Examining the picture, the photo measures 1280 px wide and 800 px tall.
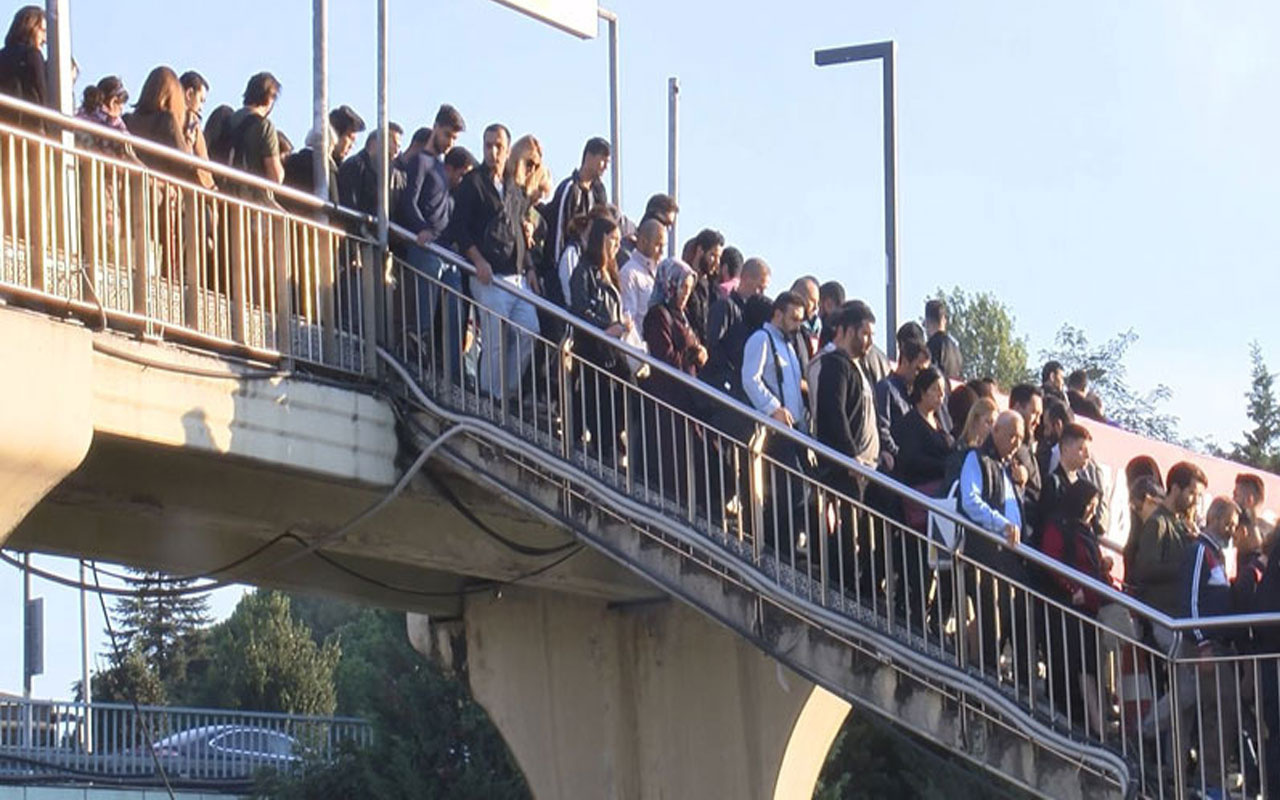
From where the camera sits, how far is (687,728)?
1798cm

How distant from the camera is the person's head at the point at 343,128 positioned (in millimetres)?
15117

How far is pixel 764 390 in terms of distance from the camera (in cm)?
1416

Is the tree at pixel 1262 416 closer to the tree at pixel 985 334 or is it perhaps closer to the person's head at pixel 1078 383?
the tree at pixel 985 334

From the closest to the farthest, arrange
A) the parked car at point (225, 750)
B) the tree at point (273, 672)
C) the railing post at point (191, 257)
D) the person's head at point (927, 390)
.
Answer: the railing post at point (191, 257)
the person's head at point (927, 390)
the parked car at point (225, 750)
the tree at point (273, 672)

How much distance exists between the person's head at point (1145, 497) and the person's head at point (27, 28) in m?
6.25

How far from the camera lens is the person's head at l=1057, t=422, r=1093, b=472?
47.0ft

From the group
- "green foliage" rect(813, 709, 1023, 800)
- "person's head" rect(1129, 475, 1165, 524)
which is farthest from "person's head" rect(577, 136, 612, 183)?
"green foliage" rect(813, 709, 1023, 800)

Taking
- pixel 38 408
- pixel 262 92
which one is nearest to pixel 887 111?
pixel 262 92

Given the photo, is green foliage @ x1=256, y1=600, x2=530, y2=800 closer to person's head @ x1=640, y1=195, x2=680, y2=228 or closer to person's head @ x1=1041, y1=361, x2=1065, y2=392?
person's head @ x1=1041, y1=361, x2=1065, y2=392

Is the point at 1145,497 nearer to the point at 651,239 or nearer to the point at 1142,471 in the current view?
the point at 1142,471

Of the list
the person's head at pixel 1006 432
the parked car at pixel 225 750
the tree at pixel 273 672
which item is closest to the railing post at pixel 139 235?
the person's head at pixel 1006 432

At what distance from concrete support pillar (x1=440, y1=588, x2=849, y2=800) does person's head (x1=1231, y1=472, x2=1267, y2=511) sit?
13.2 feet

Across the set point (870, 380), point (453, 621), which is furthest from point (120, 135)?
point (453, 621)

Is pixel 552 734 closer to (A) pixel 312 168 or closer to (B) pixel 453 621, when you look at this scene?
(B) pixel 453 621
